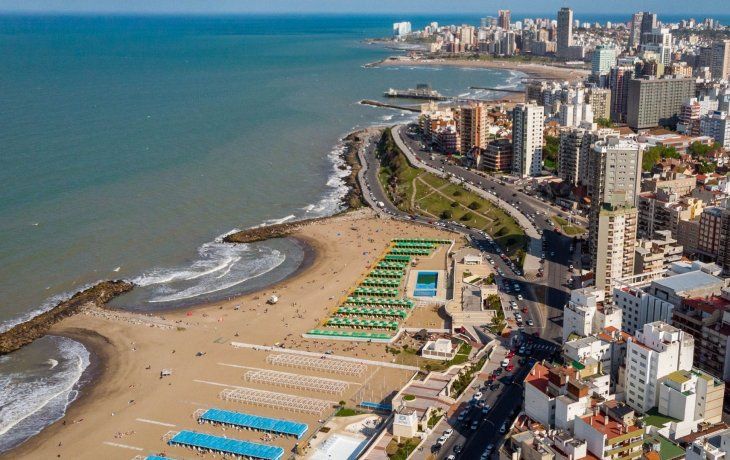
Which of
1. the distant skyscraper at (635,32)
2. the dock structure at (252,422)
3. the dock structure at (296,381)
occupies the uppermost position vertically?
the distant skyscraper at (635,32)

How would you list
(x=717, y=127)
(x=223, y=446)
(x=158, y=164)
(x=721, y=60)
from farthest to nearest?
(x=721, y=60)
(x=717, y=127)
(x=158, y=164)
(x=223, y=446)

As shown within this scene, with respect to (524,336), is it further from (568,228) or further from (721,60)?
(721,60)

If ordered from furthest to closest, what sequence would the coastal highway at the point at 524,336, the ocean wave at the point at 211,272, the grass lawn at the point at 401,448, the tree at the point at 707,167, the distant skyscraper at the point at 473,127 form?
the distant skyscraper at the point at 473,127 → the tree at the point at 707,167 → the ocean wave at the point at 211,272 → the coastal highway at the point at 524,336 → the grass lawn at the point at 401,448

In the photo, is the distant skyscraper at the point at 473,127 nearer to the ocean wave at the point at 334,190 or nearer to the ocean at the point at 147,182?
the ocean wave at the point at 334,190

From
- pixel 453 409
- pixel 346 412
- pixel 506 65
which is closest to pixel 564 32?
pixel 506 65

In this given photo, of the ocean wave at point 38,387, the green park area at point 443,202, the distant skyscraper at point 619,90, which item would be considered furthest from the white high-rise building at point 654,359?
the distant skyscraper at point 619,90

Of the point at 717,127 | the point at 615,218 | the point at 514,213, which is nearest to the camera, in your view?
the point at 615,218
